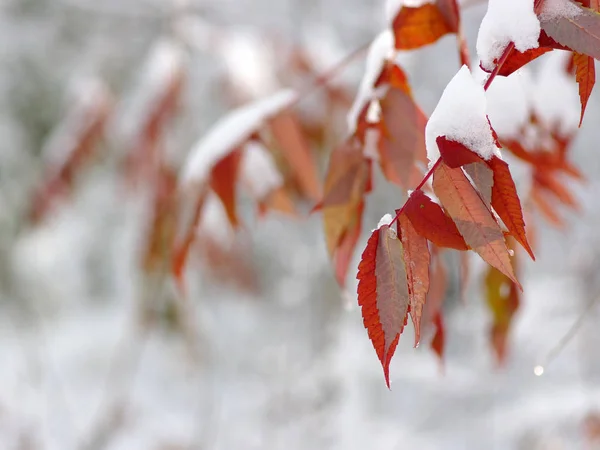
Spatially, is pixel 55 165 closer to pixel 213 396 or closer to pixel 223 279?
pixel 223 279

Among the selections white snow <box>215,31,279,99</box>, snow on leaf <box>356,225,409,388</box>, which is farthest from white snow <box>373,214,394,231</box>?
white snow <box>215,31,279,99</box>

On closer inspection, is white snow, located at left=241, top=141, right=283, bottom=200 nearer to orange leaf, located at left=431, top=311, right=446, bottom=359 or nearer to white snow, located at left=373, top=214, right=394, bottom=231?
orange leaf, located at left=431, top=311, right=446, bottom=359

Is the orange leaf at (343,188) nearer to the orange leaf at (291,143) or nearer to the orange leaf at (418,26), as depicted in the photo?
the orange leaf at (418,26)

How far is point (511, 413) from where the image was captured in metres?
1.81

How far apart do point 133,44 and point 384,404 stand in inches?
67.7

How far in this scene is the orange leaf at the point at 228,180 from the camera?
1.65 feet

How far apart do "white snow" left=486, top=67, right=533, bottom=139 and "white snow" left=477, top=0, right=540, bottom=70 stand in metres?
0.16

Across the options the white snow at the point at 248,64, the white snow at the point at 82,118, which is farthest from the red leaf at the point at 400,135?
the white snow at the point at 82,118

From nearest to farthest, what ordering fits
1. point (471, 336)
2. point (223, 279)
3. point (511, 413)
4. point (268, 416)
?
point (223, 279) → point (511, 413) → point (268, 416) → point (471, 336)

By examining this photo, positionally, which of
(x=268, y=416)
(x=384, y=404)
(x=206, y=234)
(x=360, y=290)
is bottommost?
(x=384, y=404)

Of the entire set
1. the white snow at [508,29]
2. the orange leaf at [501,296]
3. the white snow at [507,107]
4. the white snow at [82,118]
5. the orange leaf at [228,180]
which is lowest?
the white snow at [82,118]

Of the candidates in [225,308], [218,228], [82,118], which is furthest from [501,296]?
[225,308]

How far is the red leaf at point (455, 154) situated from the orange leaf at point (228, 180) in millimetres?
261

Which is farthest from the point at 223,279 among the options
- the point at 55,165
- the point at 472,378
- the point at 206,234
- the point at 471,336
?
the point at 471,336
